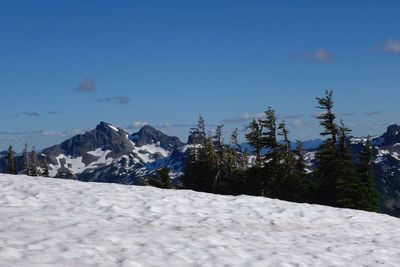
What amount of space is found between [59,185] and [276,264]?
11287 millimetres

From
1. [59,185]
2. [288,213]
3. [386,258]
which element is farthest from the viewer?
[59,185]

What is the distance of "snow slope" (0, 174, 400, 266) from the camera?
432 inches

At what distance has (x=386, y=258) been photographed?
522 inches

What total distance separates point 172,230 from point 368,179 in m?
51.1

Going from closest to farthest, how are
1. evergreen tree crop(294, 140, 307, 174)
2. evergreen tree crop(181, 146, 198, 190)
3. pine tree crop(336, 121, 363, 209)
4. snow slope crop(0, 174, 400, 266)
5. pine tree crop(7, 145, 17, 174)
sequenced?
snow slope crop(0, 174, 400, 266), pine tree crop(336, 121, 363, 209), evergreen tree crop(294, 140, 307, 174), evergreen tree crop(181, 146, 198, 190), pine tree crop(7, 145, 17, 174)

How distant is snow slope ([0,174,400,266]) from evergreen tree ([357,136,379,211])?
39.1m

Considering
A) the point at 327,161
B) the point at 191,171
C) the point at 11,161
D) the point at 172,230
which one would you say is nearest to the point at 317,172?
the point at 327,161

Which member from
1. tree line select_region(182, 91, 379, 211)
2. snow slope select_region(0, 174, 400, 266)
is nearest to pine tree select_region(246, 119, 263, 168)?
tree line select_region(182, 91, 379, 211)

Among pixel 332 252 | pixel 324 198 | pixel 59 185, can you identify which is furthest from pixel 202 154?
pixel 332 252

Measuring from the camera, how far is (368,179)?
5988 cm

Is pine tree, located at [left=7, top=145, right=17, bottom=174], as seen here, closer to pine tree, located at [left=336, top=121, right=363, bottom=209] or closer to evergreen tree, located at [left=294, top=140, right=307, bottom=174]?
evergreen tree, located at [left=294, top=140, right=307, bottom=174]

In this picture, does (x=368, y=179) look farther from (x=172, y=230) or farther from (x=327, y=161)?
(x=172, y=230)

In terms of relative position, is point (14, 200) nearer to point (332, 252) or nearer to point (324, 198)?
point (332, 252)

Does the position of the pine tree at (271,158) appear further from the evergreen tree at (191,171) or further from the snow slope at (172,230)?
the snow slope at (172,230)
